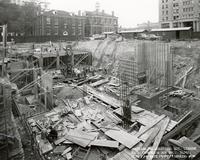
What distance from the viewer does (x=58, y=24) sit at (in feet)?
186

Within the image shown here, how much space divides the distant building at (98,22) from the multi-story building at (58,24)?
167 inches

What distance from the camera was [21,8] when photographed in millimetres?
49438

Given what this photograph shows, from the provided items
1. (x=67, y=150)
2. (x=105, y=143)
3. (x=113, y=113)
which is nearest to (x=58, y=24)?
(x=113, y=113)

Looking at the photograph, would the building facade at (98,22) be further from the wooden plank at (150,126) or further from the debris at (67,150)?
the debris at (67,150)

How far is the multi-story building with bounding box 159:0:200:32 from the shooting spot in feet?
160

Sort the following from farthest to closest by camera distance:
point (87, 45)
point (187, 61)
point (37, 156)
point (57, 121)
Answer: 1. point (87, 45)
2. point (187, 61)
3. point (57, 121)
4. point (37, 156)

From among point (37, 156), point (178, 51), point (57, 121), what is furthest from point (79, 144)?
point (178, 51)

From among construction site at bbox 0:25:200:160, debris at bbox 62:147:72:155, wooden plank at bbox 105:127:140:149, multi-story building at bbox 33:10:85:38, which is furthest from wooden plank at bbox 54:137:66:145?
multi-story building at bbox 33:10:85:38

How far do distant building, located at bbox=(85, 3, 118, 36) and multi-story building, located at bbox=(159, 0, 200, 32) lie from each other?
21686mm

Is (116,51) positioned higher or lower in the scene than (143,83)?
higher

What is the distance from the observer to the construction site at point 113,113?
8164 mm

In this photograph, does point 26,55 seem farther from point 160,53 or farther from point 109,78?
point 160,53

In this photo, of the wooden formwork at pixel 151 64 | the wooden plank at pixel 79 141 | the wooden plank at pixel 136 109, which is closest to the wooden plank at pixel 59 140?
the wooden plank at pixel 79 141

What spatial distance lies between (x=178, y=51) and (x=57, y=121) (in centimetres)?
1642
